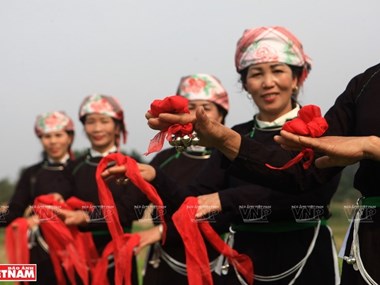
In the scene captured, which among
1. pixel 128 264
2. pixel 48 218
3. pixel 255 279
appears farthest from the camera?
pixel 48 218

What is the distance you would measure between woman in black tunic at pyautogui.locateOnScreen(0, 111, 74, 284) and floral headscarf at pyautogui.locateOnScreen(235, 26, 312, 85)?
94.2 inches

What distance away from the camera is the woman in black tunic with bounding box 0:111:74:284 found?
6.62 metres

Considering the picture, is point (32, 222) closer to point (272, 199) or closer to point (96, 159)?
point (96, 159)

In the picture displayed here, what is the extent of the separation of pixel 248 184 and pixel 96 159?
93.0 inches

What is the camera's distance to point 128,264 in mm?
4988

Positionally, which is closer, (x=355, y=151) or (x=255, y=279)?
(x=355, y=151)

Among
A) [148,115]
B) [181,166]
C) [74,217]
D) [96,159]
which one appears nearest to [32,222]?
[96,159]

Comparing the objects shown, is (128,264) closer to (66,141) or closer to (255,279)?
(255,279)

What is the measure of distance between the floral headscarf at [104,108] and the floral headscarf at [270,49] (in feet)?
7.04

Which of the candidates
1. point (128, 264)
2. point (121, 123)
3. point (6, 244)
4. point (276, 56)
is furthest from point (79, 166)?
point (276, 56)

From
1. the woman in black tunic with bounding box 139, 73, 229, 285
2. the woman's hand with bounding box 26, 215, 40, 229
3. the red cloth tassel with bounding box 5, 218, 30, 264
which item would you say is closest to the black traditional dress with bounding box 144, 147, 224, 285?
the woman in black tunic with bounding box 139, 73, 229, 285

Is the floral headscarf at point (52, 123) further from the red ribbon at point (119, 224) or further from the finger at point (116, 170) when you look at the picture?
the finger at point (116, 170)

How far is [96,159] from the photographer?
618 cm

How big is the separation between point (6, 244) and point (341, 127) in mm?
4277
